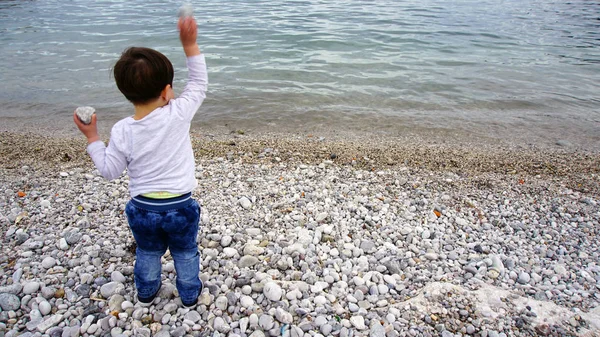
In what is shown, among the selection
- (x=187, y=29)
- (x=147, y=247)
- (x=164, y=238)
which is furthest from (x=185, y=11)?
(x=147, y=247)

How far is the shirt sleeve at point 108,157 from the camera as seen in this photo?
107 inches

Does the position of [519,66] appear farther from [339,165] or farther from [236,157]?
[236,157]

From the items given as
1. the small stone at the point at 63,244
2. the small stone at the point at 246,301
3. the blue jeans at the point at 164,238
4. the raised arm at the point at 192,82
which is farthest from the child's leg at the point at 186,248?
the small stone at the point at 63,244

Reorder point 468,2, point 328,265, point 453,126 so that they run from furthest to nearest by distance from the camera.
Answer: point 468,2 < point 453,126 < point 328,265

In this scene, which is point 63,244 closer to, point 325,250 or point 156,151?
point 156,151

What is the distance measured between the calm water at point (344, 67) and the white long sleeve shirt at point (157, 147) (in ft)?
20.4

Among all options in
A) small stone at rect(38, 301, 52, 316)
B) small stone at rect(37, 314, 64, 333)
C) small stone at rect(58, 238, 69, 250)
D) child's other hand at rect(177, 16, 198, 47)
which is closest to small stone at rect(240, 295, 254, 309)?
small stone at rect(37, 314, 64, 333)

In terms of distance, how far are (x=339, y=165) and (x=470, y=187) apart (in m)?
1.95

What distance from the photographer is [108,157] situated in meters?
2.73

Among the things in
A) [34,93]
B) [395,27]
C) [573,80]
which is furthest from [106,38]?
[573,80]

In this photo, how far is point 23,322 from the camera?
316cm

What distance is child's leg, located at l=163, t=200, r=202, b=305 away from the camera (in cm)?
306

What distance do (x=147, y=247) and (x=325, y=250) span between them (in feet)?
5.79

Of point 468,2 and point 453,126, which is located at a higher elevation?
point 468,2
